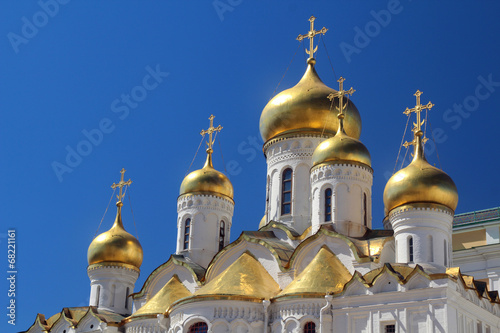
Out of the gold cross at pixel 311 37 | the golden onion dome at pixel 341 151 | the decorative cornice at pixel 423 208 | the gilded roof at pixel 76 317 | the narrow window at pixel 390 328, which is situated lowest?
the narrow window at pixel 390 328

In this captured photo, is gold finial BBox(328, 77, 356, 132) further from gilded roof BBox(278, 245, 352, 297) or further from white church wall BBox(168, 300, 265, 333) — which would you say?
white church wall BBox(168, 300, 265, 333)

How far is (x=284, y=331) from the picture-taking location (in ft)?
68.2

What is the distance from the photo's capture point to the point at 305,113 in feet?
86.0

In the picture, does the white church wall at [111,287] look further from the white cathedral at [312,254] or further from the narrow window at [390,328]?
the narrow window at [390,328]

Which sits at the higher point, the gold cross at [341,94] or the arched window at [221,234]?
the gold cross at [341,94]

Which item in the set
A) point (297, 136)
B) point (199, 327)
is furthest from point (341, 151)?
point (199, 327)

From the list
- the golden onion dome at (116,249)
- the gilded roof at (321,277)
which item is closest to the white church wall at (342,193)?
the gilded roof at (321,277)

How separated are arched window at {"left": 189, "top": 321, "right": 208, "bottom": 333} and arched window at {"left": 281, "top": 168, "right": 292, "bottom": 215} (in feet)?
18.4

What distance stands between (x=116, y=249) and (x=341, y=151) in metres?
8.34

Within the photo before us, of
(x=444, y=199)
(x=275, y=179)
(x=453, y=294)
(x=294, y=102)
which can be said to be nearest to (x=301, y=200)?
(x=275, y=179)

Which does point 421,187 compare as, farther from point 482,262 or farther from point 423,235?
point 482,262

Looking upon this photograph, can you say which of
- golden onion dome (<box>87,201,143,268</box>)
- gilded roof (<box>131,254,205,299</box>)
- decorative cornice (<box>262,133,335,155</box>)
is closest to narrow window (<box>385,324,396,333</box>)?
gilded roof (<box>131,254,205,299</box>)

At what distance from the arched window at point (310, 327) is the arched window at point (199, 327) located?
256 centimetres

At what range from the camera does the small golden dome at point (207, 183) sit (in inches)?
1050
